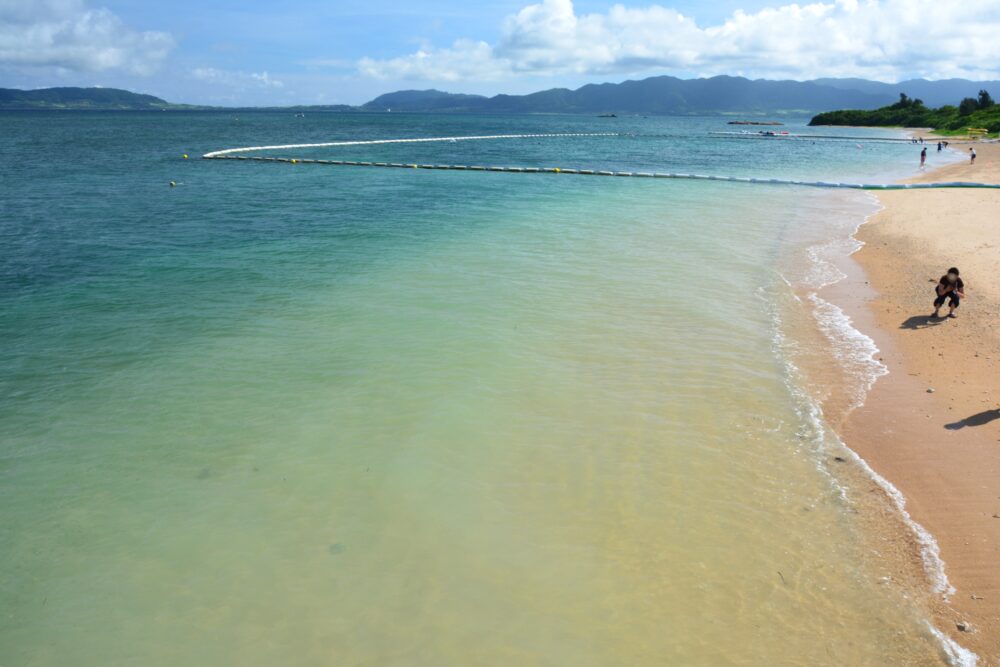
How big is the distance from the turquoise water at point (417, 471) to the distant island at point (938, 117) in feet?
277

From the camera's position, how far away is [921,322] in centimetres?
1189

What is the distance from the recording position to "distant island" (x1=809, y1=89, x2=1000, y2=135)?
80.8m

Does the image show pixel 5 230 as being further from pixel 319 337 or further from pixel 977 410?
pixel 977 410

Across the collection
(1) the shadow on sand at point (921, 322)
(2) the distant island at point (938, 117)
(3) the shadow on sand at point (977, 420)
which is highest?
(2) the distant island at point (938, 117)

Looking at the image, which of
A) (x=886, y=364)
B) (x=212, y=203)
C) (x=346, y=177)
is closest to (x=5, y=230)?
(x=212, y=203)

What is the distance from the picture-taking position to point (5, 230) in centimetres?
2017

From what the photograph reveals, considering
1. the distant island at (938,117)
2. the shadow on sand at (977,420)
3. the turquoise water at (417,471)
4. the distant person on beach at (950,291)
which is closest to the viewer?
the turquoise water at (417,471)

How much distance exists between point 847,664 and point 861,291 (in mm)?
11468

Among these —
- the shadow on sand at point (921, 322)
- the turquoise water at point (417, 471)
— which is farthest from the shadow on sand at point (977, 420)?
the shadow on sand at point (921, 322)

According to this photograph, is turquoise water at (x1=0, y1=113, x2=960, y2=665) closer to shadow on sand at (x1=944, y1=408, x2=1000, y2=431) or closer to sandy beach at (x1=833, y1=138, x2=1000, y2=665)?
sandy beach at (x1=833, y1=138, x2=1000, y2=665)

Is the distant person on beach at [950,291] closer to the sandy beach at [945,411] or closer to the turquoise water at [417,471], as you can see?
the sandy beach at [945,411]

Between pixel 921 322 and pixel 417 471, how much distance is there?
1001 centimetres

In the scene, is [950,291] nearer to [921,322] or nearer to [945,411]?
[921,322]

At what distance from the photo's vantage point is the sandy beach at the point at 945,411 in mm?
5691
